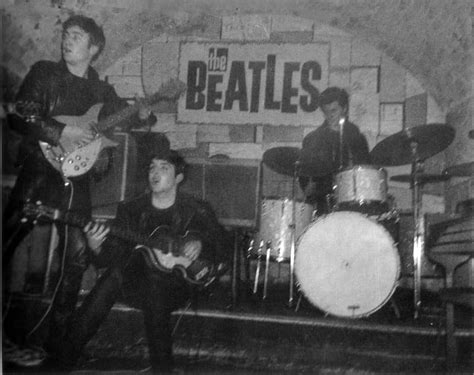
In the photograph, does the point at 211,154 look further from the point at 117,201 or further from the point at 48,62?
the point at 48,62

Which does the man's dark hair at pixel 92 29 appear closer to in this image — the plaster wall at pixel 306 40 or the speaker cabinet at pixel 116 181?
the plaster wall at pixel 306 40

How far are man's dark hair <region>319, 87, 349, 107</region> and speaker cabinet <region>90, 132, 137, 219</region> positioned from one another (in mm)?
1019

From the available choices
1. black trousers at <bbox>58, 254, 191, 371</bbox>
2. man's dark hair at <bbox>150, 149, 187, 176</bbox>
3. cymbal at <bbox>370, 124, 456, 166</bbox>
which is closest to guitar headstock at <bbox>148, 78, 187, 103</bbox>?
man's dark hair at <bbox>150, 149, 187, 176</bbox>

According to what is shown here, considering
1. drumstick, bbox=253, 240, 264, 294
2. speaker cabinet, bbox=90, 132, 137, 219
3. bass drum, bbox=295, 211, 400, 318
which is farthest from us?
speaker cabinet, bbox=90, 132, 137, 219

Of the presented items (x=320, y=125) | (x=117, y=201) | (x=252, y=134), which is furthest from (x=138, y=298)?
(x=320, y=125)

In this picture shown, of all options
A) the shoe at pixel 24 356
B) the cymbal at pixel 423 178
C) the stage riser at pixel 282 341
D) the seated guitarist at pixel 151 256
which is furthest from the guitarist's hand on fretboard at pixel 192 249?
the cymbal at pixel 423 178

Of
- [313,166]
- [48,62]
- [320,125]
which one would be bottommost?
[313,166]

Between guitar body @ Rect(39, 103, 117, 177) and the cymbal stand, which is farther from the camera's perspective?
guitar body @ Rect(39, 103, 117, 177)

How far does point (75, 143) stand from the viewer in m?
3.07

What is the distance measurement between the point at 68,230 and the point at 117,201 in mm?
298

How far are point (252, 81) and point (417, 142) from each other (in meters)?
0.90

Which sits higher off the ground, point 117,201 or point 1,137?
point 1,137

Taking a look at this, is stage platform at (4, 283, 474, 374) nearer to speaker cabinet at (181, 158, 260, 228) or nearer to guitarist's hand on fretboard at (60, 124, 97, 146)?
speaker cabinet at (181, 158, 260, 228)

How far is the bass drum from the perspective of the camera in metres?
2.83
